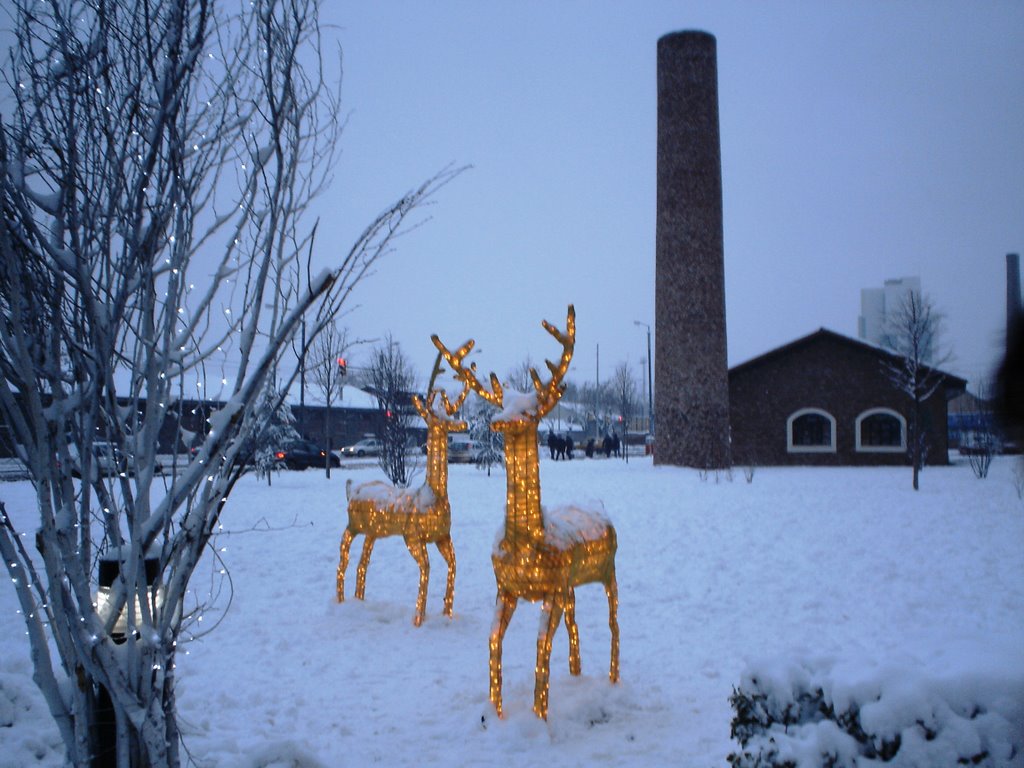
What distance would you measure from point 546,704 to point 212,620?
3665mm

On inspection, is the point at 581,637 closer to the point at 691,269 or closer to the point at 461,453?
the point at 691,269

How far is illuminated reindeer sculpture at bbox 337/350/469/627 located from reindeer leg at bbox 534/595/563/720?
7.32 ft

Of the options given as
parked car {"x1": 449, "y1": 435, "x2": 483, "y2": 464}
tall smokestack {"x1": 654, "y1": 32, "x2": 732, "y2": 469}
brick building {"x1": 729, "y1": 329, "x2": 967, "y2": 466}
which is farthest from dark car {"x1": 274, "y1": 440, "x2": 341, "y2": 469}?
brick building {"x1": 729, "y1": 329, "x2": 967, "y2": 466}

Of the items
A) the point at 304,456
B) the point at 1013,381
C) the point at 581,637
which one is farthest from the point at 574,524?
the point at 304,456

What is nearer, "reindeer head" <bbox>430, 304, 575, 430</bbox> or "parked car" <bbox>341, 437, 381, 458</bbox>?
"reindeer head" <bbox>430, 304, 575, 430</bbox>

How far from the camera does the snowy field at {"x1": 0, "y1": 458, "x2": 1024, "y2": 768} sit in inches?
155

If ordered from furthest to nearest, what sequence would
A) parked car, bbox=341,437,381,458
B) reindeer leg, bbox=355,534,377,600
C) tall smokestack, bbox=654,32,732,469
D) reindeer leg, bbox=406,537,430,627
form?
parked car, bbox=341,437,381,458 < tall smokestack, bbox=654,32,732,469 < reindeer leg, bbox=355,534,377,600 < reindeer leg, bbox=406,537,430,627

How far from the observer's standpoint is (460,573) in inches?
330

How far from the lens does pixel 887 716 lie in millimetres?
2350

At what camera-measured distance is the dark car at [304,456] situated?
2650 centimetres

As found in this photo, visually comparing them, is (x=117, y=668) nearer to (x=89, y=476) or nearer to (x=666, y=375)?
(x=89, y=476)

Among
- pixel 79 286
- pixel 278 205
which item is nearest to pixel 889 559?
pixel 278 205

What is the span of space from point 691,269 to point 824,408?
7.22m

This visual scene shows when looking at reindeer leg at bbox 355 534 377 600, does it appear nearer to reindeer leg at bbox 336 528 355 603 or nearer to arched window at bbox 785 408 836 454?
reindeer leg at bbox 336 528 355 603
